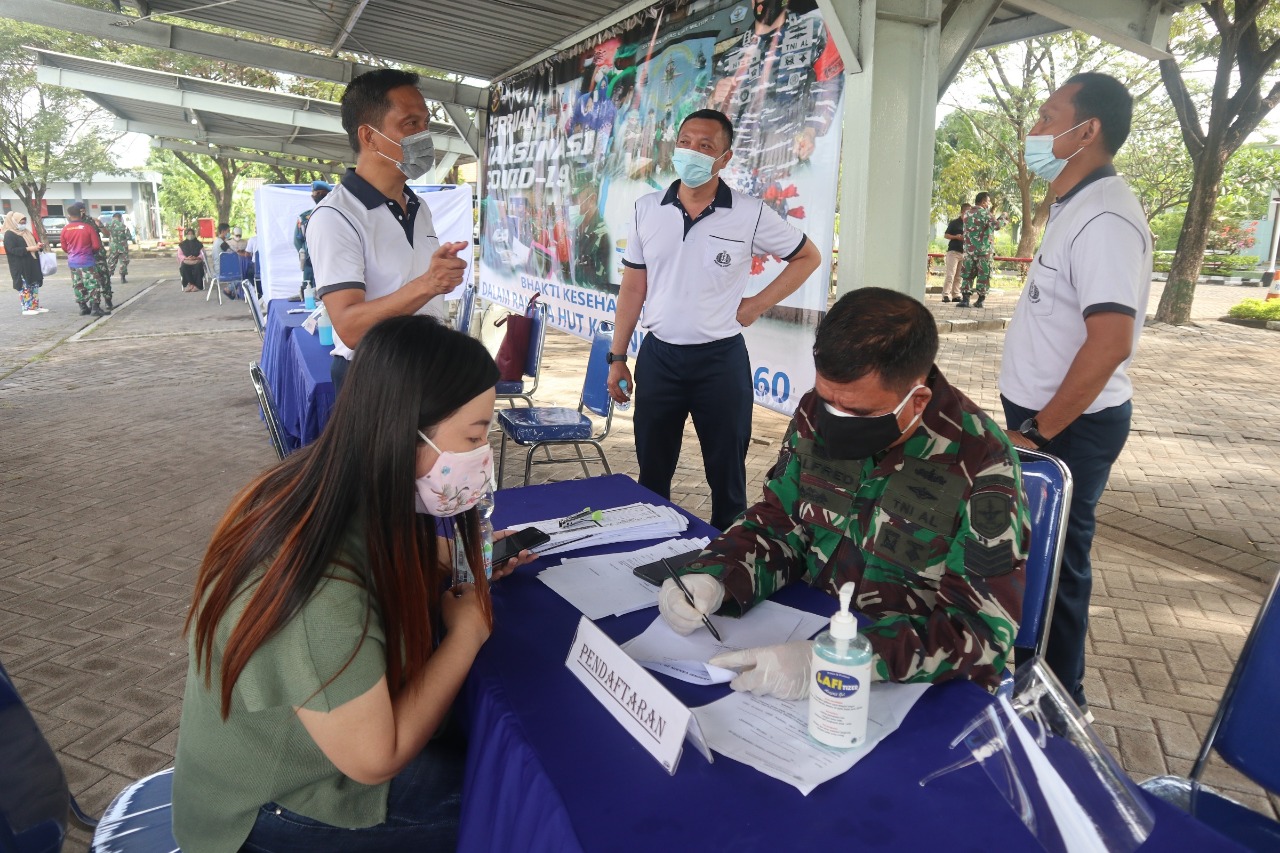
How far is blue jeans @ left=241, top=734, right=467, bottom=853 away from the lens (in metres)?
1.19

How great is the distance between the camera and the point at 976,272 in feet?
41.9

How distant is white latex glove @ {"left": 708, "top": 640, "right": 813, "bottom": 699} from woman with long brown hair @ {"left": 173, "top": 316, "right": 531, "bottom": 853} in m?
0.41

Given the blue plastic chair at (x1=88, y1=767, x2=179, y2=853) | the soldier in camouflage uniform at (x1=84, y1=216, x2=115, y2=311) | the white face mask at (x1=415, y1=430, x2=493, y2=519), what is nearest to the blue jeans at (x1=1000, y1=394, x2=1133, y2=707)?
the white face mask at (x1=415, y1=430, x2=493, y2=519)

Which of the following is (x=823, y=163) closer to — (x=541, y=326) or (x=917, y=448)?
(x=541, y=326)

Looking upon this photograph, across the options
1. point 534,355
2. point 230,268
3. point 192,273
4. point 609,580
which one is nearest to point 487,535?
point 609,580

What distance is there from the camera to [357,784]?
4.01 feet

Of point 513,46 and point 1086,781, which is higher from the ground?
point 513,46

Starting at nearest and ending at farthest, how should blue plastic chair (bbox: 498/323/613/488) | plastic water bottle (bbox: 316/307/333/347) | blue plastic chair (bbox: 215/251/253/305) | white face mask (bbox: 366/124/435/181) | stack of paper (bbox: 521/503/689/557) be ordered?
stack of paper (bbox: 521/503/689/557), white face mask (bbox: 366/124/435/181), blue plastic chair (bbox: 498/323/613/488), plastic water bottle (bbox: 316/307/333/347), blue plastic chair (bbox: 215/251/253/305)

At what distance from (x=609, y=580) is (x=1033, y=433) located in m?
1.29

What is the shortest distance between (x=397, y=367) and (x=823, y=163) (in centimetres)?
321

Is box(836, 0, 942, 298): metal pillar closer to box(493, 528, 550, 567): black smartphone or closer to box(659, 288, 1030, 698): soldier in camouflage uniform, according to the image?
box(659, 288, 1030, 698): soldier in camouflage uniform

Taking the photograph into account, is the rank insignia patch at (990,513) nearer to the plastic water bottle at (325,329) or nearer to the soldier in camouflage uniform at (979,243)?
the plastic water bottle at (325,329)

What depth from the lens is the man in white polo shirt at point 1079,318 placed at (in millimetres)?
2082

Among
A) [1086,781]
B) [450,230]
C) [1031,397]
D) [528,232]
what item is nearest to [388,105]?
[1031,397]
